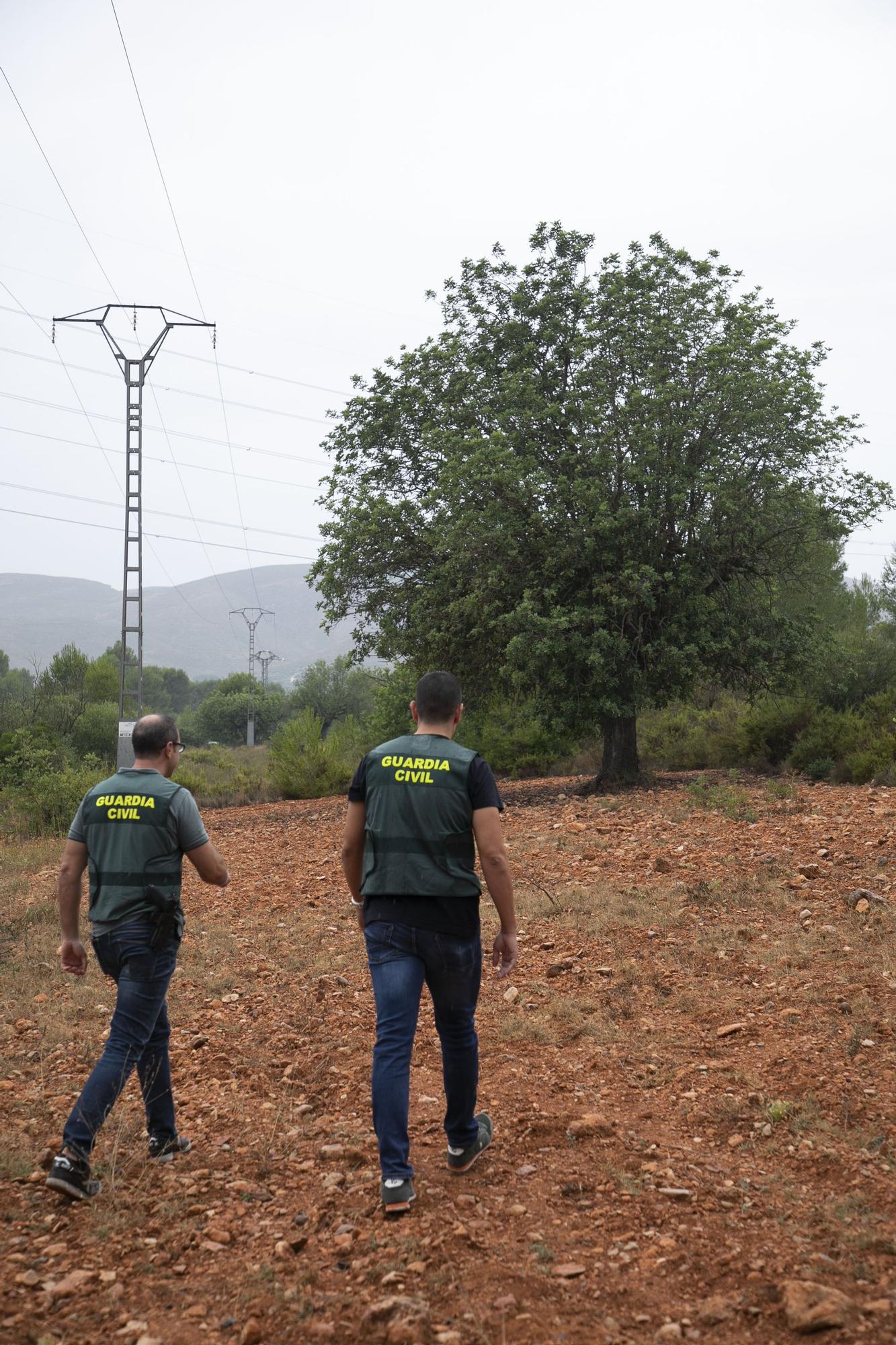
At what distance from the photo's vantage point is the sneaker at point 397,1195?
3682mm

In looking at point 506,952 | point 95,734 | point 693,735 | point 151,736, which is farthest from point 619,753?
point 95,734

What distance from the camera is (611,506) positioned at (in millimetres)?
16047

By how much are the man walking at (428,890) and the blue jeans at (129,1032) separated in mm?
894

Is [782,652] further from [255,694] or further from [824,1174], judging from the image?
[255,694]

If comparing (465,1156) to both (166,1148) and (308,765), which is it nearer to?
(166,1148)

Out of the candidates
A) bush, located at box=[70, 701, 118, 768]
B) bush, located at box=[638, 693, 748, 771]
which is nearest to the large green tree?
bush, located at box=[638, 693, 748, 771]

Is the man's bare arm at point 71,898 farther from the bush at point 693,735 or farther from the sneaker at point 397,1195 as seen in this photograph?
the bush at point 693,735

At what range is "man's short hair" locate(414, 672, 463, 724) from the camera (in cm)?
411

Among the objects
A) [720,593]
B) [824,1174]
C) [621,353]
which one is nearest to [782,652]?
[720,593]

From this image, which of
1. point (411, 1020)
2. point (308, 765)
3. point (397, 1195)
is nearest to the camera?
point (397, 1195)

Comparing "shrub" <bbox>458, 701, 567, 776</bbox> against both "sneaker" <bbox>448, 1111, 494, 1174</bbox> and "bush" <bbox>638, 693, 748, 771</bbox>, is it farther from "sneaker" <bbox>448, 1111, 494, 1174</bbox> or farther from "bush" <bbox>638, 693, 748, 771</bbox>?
"sneaker" <bbox>448, 1111, 494, 1174</bbox>

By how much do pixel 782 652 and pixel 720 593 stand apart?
132 centimetres

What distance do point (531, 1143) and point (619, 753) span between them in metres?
13.6

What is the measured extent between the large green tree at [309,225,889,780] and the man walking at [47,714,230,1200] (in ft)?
35.3
